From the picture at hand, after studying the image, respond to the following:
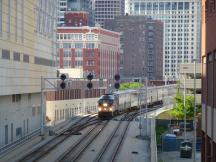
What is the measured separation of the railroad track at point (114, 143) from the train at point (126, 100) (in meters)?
2.47

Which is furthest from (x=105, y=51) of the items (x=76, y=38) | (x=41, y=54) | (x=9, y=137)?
(x=9, y=137)

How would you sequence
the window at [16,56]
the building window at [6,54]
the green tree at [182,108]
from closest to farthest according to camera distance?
the building window at [6,54], the window at [16,56], the green tree at [182,108]

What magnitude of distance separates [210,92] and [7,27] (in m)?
30.5

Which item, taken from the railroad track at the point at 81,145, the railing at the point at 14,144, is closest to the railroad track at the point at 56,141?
the railroad track at the point at 81,145

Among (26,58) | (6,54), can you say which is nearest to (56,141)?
(6,54)

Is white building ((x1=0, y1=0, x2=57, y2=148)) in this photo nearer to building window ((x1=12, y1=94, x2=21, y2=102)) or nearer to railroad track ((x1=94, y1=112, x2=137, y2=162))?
building window ((x1=12, y1=94, x2=21, y2=102))

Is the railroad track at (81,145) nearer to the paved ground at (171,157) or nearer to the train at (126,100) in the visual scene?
the train at (126,100)

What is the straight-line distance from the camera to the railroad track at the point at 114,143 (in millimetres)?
48206

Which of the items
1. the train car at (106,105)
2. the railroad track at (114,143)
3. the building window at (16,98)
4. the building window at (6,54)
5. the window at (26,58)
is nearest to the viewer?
the railroad track at (114,143)

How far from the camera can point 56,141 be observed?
58.5m

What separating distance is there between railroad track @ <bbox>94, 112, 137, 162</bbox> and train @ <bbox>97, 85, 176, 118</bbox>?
8.10ft

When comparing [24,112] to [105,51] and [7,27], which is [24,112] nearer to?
[7,27]

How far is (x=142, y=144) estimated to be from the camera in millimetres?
57094

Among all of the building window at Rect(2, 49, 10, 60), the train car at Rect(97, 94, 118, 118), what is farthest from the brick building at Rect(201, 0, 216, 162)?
the train car at Rect(97, 94, 118, 118)
